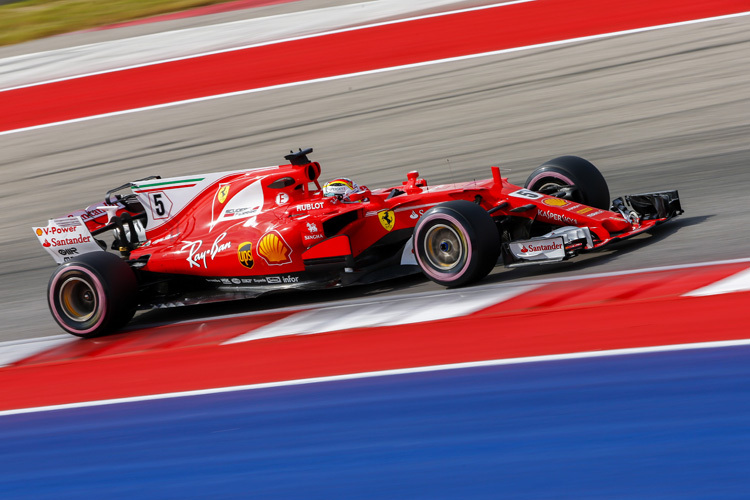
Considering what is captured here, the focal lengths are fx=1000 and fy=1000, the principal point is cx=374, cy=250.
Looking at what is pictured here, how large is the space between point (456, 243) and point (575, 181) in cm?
146

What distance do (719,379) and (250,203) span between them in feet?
14.9

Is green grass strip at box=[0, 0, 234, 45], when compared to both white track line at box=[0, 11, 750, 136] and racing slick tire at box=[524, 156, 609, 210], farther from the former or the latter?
racing slick tire at box=[524, 156, 609, 210]

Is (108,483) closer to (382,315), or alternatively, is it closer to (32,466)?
(32,466)

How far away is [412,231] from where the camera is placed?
804cm

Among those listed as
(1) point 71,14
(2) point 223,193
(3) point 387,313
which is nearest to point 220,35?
(1) point 71,14

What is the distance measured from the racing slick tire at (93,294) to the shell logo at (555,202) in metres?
3.53

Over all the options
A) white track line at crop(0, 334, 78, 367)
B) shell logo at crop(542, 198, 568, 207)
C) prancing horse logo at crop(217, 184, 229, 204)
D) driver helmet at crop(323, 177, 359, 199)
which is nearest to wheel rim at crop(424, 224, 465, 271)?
shell logo at crop(542, 198, 568, 207)

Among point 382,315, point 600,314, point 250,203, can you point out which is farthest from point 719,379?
point 250,203

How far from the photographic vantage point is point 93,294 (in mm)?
8461

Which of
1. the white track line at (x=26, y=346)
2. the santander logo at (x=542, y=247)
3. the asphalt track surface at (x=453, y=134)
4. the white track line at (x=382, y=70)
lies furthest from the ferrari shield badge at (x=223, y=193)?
the white track line at (x=382, y=70)

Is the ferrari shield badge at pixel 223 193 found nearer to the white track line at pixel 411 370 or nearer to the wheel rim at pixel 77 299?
the wheel rim at pixel 77 299

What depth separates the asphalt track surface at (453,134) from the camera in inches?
406

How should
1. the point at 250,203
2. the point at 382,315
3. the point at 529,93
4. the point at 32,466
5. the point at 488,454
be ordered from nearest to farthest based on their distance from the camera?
the point at 488,454
the point at 32,466
the point at 382,315
the point at 250,203
the point at 529,93

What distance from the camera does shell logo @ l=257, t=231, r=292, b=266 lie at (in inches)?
321
